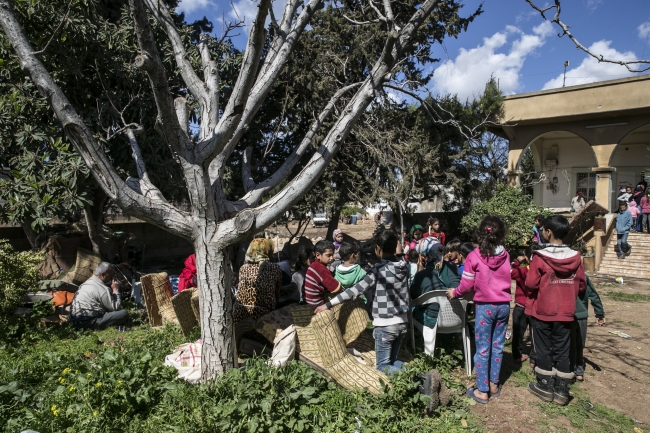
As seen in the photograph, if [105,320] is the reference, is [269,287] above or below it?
above

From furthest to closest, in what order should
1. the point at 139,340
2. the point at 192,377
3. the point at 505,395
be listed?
1. the point at 139,340
2. the point at 505,395
3. the point at 192,377

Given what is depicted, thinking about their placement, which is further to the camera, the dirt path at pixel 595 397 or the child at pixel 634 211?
the child at pixel 634 211

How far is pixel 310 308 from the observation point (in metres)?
4.40

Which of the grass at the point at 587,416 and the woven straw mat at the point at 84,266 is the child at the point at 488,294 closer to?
the grass at the point at 587,416

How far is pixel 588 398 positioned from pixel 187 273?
526cm

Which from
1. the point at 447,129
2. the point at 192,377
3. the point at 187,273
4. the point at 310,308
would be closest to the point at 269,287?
the point at 310,308

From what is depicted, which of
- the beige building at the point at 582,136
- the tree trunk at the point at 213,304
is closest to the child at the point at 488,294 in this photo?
the tree trunk at the point at 213,304

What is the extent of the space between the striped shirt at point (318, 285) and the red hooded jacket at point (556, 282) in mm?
2036

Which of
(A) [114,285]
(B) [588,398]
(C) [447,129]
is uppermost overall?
(C) [447,129]

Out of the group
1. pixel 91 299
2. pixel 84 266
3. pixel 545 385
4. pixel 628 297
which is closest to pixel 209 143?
pixel 545 385

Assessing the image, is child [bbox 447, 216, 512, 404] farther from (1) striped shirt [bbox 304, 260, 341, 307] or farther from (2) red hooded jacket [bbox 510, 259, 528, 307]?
(1) striped shirt [bbox 304, 260, 341, 307]

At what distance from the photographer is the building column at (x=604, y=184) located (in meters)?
14.8

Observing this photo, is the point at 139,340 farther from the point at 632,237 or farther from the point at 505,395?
the point at 632,237

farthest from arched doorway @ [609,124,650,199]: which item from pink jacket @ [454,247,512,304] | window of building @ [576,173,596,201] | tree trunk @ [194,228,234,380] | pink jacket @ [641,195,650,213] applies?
tree trunk @ [194,228,234,380]
